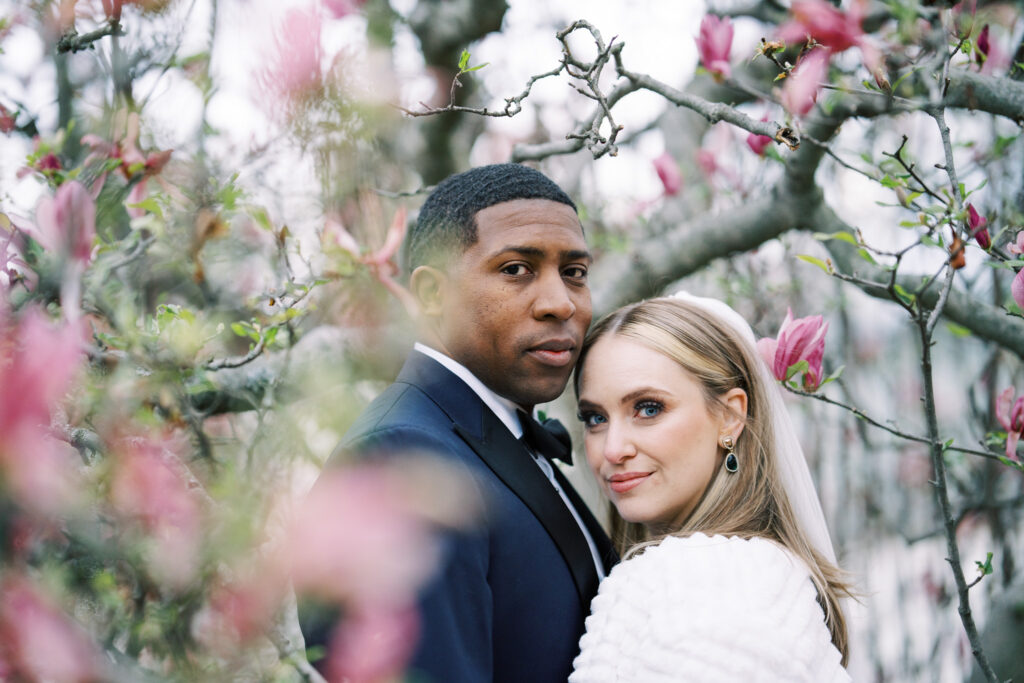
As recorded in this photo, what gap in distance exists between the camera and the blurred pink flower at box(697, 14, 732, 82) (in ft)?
7.61

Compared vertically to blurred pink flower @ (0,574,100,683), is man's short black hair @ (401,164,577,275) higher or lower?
lower

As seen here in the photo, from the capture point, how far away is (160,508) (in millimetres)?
1009

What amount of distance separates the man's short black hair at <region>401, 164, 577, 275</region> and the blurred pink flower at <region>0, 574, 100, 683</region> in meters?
1.15

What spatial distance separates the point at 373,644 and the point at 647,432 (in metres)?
1.03

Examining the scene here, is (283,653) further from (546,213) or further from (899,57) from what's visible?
(899,57)

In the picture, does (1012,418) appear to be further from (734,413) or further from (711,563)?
(711,563)

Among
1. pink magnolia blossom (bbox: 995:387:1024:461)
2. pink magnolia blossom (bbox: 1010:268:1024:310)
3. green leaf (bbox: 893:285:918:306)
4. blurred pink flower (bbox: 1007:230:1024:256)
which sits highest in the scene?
blurred pink flower (bbox: 1007:230:1024:256)

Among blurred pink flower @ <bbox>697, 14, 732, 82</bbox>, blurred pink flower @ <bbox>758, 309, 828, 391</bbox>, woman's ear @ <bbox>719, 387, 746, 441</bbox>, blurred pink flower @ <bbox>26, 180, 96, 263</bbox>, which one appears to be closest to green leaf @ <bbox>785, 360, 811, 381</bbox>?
blurred pink flower @ <bbox>758, 309, 828, 391</bbox>

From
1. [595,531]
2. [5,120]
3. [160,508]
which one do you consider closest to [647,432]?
[595,531]

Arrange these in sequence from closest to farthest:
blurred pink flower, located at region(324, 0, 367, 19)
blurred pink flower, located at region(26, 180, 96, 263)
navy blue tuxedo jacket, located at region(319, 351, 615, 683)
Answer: blurred pink flower, located at region(26, 180, 96, 263), navy blue tuxedo jacket, located at region(319, 351, 615, 683), blurred pink flower, located at region(324, 0, 367, 19)

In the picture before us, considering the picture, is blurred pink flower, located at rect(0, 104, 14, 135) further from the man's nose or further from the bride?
the bride

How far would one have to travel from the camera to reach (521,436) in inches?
71.8

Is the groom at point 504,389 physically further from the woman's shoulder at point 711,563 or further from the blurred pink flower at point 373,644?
the blurred pink flower at point 373,644

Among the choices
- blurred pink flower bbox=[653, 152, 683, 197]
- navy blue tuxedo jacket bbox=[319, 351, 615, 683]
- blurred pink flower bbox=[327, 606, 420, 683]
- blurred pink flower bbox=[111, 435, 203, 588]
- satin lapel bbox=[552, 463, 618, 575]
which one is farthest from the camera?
blurred pink flower bbox=[653, 152, 683, 197]
